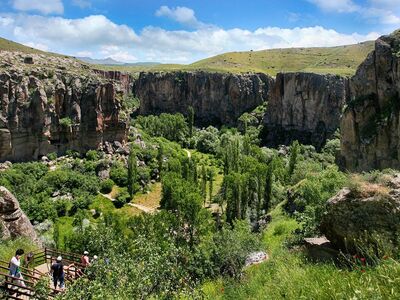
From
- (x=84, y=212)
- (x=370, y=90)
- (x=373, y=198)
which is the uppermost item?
(x=370, y=90)

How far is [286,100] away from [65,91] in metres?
80.7

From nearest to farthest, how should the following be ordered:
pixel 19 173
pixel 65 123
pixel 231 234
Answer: pixel 231 234
pixel 19 173
pixel 65 123

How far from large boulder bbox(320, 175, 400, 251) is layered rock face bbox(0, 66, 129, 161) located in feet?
281

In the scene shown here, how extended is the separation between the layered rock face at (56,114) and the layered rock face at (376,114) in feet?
218

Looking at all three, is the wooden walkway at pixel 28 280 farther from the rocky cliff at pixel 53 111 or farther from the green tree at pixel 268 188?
the rocky cliff at pixel 53 111

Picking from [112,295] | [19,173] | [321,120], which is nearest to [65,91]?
[19,173]

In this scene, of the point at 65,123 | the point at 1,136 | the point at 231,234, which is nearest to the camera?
the point at 231,234

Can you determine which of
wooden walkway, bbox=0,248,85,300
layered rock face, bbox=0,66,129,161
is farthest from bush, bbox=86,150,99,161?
wooden walkway, bbox=0,248,85,300

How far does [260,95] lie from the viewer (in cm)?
17225

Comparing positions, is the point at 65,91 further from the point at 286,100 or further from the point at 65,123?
the point at 286,100

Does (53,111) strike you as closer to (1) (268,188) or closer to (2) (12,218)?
(1) (268,188)

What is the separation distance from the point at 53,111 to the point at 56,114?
133 centimetres

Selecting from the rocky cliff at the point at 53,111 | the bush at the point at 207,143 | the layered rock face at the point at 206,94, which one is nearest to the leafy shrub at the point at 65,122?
the rocky cliff at the point at 53,111

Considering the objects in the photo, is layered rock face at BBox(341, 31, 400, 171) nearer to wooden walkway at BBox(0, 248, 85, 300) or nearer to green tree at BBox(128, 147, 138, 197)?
wooden walkway at BBox(0, 248, 85, 300)
